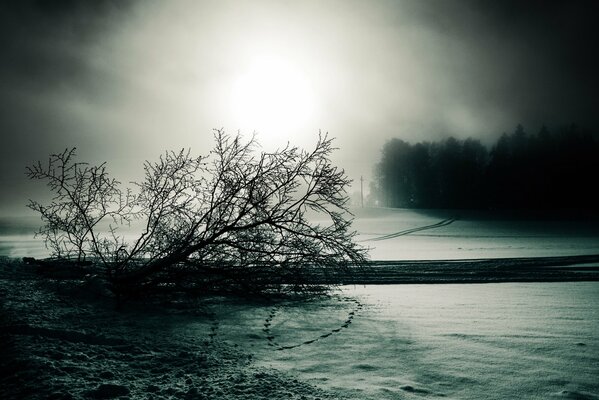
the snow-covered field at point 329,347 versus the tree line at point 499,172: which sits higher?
the tree line at point 499,172

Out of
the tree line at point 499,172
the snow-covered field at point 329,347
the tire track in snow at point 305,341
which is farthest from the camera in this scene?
the tree line at point 499,172

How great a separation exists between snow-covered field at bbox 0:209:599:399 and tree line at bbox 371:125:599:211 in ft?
175

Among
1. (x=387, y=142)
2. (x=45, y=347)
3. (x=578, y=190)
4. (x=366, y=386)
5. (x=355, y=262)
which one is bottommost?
(x=366, y=386)

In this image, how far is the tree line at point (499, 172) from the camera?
176 ft

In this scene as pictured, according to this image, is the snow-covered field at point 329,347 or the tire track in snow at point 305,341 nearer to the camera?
the snow-covered field at point 329,347

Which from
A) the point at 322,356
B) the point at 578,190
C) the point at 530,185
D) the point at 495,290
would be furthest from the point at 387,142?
the point at 322,356

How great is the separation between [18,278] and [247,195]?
6.55 metres

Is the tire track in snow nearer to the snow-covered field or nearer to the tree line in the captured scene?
the snow-covered field

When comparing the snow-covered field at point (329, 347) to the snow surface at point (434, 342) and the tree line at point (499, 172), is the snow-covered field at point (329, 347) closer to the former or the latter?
the snow surface at point (434, 342)

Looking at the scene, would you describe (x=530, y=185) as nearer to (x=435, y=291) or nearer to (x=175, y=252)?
(x=435, y=291)

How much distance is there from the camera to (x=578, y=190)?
5328cm

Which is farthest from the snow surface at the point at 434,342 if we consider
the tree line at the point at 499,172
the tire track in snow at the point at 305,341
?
the tree line at the point at 499,172

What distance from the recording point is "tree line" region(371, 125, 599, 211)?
176 feet

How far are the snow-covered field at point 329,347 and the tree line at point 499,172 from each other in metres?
53.3
